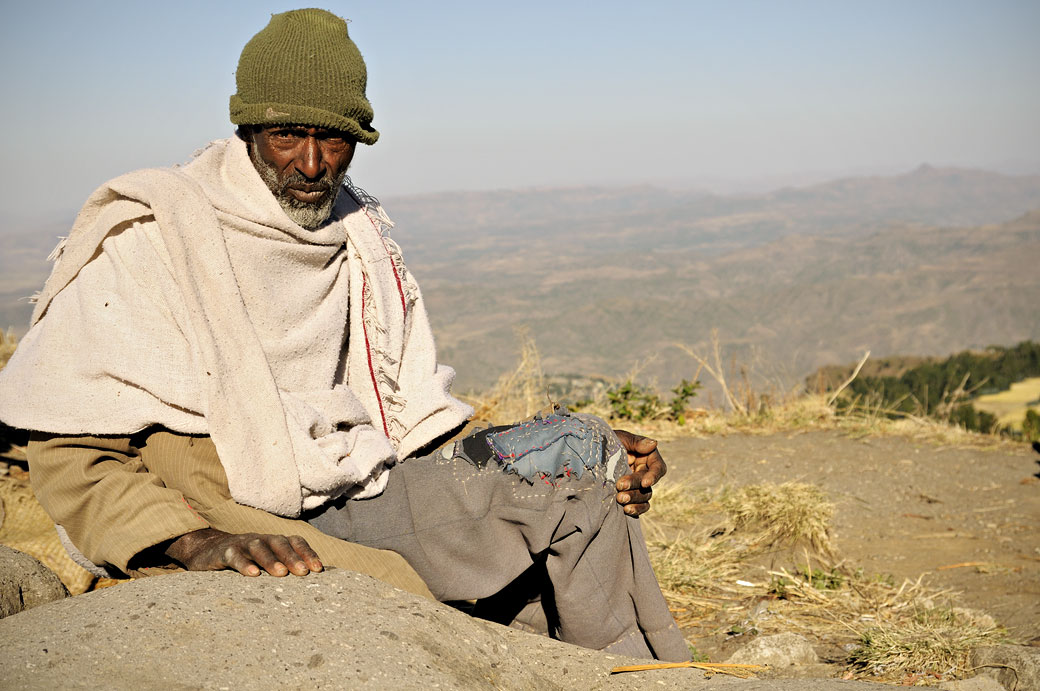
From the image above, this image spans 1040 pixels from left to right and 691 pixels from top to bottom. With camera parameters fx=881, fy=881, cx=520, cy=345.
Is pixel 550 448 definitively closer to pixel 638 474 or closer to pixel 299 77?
pixel 638 474

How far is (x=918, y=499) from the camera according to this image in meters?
5.15

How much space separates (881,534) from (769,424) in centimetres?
194

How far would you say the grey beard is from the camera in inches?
93.3

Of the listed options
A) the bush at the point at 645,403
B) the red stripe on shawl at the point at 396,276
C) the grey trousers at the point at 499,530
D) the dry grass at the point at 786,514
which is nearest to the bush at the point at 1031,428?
the bush at the point at 645,403

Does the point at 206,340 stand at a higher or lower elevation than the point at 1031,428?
higher

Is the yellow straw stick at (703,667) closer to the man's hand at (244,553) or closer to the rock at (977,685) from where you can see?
the rock at (977,685)

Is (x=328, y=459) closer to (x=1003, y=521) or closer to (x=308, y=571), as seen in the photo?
(x=308, y=571)

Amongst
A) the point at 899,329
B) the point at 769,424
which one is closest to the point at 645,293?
the point at 899,329

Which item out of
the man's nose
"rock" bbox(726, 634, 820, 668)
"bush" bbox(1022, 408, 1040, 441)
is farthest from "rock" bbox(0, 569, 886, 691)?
"bush" bbox(1022, 408, 1040, 441)

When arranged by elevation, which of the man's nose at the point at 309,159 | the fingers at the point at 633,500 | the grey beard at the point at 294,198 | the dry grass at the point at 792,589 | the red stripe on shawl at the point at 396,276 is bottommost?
the dry grass at the point at 792,589

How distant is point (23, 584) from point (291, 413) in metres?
0.76

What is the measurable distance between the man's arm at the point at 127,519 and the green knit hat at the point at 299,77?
3.08 ft

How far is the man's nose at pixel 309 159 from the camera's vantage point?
235cm

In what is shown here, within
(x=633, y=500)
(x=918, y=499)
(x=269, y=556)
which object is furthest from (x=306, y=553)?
(x=918, y=499)
